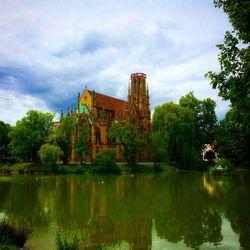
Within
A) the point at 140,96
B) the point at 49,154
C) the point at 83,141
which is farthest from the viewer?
the point at 140,96

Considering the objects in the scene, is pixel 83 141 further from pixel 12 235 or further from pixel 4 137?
pixel 12 235

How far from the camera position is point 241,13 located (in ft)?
43.6

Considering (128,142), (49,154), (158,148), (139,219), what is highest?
(128,142)

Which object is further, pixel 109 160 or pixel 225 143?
pixel 225 143

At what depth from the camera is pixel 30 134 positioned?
67000 millimetres

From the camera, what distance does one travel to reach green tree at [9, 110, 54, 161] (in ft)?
219

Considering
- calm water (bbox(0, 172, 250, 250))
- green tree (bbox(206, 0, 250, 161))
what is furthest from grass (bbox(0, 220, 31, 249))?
green tree (bbox(206, 0, 250, 161))

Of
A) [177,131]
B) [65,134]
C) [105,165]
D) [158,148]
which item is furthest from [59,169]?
[177,131]

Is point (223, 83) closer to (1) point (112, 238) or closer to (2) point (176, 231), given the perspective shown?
(2) point (176, 231)

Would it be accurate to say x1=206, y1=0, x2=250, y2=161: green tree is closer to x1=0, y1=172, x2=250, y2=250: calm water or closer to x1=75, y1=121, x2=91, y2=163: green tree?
x1=0, y1=172, x2=250, y2=250: calm water

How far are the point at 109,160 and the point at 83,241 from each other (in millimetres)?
51503

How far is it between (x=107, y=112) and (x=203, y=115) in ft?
85.2

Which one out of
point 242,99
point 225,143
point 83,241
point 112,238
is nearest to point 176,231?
point 112,238

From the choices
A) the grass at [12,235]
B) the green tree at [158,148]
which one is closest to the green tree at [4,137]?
the green tree at [158,148]
